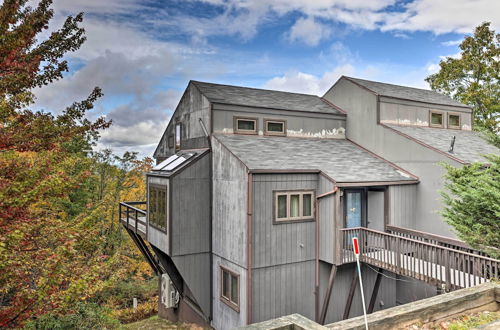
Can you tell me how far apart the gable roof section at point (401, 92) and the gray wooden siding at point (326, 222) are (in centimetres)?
596

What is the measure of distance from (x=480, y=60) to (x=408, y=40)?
24.9ft

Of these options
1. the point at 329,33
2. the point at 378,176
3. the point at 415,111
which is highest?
the point at 329,33

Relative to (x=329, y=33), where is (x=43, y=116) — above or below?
below

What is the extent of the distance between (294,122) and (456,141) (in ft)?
22.5

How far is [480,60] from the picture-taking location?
77.7 ft

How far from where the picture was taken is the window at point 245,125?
1171 centimetres

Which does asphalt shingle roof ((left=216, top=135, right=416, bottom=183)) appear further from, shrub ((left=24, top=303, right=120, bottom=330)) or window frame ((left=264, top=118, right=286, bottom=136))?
shrub ((left=24, top=303, right=120, bottom=330))

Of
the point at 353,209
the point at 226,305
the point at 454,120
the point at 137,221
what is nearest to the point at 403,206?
the point at 353,209

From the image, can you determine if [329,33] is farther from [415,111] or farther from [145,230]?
[145,230]

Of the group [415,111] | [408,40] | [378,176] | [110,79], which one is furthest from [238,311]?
[408,40]

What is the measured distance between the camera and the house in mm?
9133

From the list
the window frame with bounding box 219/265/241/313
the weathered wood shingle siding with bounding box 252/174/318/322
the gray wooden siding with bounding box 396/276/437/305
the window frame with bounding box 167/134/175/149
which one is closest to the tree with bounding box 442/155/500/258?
the weathered wood shingle siding with bounding box 252/174/318/322

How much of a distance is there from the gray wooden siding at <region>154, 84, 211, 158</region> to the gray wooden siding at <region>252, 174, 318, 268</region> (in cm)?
338

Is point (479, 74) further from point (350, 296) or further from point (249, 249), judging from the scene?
point (249, 249)
